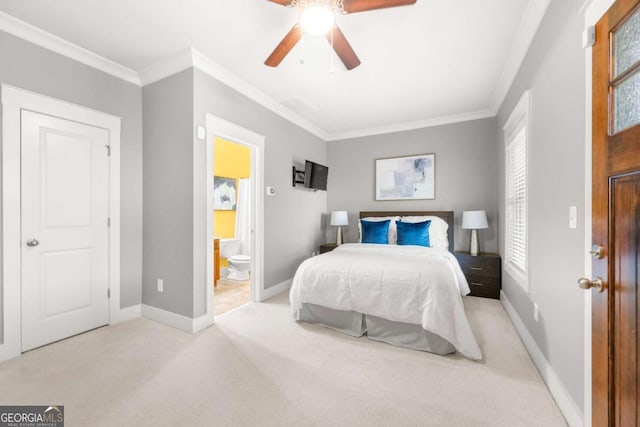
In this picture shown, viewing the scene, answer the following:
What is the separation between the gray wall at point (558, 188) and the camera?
1.42 metres

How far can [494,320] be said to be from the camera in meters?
2.86

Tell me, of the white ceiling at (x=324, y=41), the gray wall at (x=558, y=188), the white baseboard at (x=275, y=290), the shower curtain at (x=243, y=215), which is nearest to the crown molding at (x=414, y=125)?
the white ceiling at (x=324, y=41)

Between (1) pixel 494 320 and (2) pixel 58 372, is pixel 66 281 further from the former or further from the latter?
(1) pixel 494 320

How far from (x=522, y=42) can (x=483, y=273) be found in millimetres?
A: 2699

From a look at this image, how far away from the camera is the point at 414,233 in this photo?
12.5 feet

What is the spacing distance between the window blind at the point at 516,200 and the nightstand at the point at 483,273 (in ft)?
1.31

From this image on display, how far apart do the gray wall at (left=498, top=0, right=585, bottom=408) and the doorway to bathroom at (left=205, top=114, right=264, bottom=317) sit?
2.87 metres

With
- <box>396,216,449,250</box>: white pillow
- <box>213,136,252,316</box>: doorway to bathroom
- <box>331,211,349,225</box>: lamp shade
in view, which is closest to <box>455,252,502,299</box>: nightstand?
<box>396,216,449,250</box>: white pillow

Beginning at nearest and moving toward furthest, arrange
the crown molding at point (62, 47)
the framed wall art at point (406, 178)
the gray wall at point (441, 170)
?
the crown molding at point (62, 47) → the gray wall at point (441, 170) → the framed wall art at point (406, 178)

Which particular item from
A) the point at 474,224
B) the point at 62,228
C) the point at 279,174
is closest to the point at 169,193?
the point at 62,228

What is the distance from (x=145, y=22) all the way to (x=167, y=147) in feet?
3.58

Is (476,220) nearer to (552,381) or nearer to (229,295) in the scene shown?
(552,381)

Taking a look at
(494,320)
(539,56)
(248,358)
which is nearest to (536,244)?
(494,320)

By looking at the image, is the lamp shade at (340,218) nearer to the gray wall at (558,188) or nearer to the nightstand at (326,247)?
the nightstand at (326,247)
